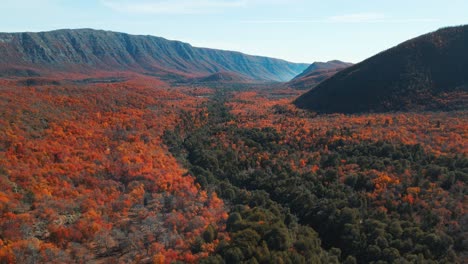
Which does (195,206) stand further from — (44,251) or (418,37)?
(418,37)

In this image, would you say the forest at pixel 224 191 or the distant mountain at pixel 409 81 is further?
the distant mountain at pixel 409 81

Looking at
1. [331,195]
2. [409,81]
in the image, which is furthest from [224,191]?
[409,81]

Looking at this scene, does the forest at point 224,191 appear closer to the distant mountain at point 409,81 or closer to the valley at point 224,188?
the valley at point 224,188

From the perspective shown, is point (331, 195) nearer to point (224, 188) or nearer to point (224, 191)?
point (224, 191)

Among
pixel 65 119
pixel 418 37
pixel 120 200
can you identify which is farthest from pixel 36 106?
pixel 418 37

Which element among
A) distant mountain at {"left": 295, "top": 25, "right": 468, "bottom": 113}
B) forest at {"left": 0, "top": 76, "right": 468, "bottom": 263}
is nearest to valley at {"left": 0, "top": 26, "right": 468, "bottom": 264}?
forest at {"left": 0, "top": 76, "right": 468, "bottom": 263}

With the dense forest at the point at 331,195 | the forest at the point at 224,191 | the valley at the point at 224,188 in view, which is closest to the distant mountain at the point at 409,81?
the valley at the point at 224,188

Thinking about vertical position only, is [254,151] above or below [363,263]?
above
